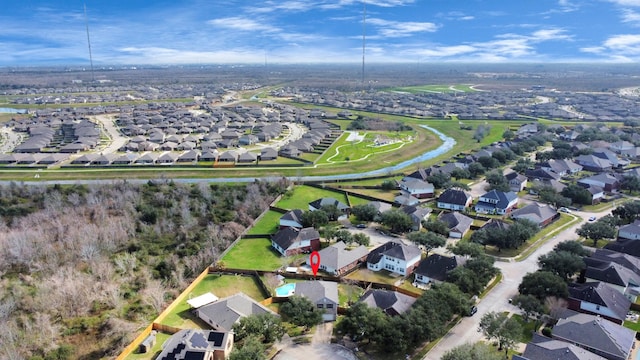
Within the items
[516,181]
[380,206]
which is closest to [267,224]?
[380,206]

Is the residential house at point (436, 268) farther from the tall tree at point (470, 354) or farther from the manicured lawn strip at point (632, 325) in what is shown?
the manicured lawn strip at point (632, 325)

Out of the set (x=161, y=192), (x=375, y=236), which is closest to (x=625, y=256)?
(x=375, y=236)

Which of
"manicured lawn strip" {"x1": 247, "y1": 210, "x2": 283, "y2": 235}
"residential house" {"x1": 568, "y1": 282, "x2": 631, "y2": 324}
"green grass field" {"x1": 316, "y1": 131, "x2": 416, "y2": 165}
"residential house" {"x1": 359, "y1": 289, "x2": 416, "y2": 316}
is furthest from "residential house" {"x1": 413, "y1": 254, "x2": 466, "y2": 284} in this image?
"green grass field" {"x1": 316, "y1": 131, "x2": 416, "y2": 165}

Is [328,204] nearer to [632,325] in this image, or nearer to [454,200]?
[454,200]

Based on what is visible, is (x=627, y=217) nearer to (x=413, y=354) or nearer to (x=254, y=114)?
(x=413, y=354)

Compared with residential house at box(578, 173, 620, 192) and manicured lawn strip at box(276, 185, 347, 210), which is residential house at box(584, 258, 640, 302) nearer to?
residential house at box(578, 173, 620, 192)

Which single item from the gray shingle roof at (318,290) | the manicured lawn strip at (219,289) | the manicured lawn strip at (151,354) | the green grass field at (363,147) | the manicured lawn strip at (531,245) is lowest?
the manicured lawn strip at (151,354)

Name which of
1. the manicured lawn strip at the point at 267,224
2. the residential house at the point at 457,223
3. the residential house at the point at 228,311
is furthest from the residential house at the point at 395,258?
the manicured lawn strip at the point at 267,224

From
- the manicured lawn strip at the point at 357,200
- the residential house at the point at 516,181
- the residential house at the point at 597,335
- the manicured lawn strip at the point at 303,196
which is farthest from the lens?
the residential house at the point at 516,181
